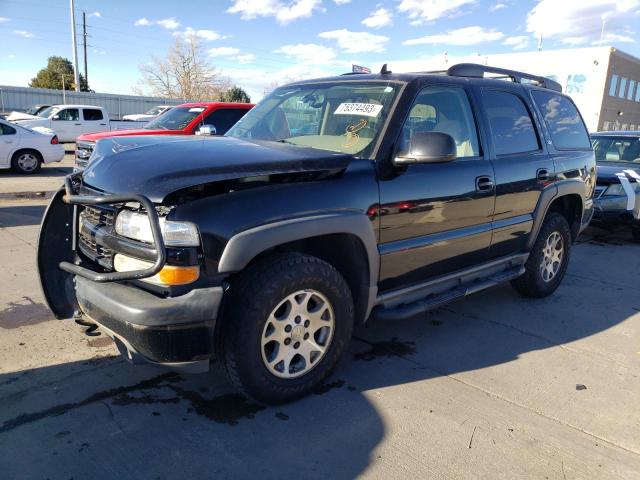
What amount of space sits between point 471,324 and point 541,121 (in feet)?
6.43

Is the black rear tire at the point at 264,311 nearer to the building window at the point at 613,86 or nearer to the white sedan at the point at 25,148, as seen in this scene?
the white sedan at the point at 25,148

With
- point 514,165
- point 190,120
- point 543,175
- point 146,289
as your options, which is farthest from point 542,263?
point 190,120

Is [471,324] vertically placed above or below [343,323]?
below

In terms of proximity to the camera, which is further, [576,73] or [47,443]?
[576,73]

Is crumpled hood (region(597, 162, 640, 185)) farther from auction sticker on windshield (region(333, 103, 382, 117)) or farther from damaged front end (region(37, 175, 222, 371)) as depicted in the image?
damaged front end (region(37, 175, 222, 371))

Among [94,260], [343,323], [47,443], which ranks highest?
[94,260]

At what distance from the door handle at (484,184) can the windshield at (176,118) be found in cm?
757

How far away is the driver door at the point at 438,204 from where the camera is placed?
10.8 feet

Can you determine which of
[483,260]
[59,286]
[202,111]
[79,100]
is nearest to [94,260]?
[59,286]

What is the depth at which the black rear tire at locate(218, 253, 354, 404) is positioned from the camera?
8.71 feet

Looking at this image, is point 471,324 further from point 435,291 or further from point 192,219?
point 192,219

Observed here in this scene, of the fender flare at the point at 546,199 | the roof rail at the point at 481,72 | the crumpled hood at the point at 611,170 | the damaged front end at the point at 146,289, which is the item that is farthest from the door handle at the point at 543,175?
the crumpled hood at the point at 611,170

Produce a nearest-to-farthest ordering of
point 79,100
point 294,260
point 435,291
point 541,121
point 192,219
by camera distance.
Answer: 1. point 192,219
2. point 294,260
3. point 435,291
4. point 541,121
5. point 79,100

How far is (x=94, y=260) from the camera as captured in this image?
2.97 m
